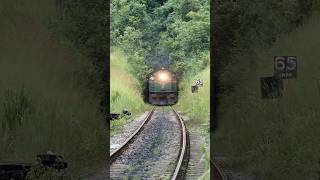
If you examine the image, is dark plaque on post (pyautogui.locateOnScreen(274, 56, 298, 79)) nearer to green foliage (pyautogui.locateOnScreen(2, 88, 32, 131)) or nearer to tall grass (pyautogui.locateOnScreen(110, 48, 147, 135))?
green foliage (pyautogui.locateOnScreen(2, 88, 32, 131))

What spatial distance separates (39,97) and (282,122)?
6.04 meters

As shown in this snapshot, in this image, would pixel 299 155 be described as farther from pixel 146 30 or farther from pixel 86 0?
pixel 146 30

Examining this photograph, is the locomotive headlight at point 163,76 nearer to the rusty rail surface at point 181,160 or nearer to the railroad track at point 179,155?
the railroad track at point 179,155

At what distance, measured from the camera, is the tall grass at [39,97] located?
36.3 feet

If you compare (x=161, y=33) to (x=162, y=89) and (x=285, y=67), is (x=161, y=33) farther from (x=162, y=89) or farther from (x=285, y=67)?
(x=285, y=67)

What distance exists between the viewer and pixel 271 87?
12.1 metres

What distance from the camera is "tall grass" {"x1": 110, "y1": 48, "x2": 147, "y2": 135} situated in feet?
99.0

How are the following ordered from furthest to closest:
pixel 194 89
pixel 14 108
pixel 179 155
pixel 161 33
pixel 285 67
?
pixel 161 33
pixel 194 89
pixel 179 155
pixel 285 67
pixel 14 108

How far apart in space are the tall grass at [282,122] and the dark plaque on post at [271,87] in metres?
0.44

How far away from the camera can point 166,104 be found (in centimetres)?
3794

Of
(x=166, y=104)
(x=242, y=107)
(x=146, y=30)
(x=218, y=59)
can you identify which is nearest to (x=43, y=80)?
(x=242, y=107)

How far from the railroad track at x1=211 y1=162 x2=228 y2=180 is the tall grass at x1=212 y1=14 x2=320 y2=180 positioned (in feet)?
1.85

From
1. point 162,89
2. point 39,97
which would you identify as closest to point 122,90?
point 162,89

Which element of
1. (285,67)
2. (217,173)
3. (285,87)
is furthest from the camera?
(217,173)
